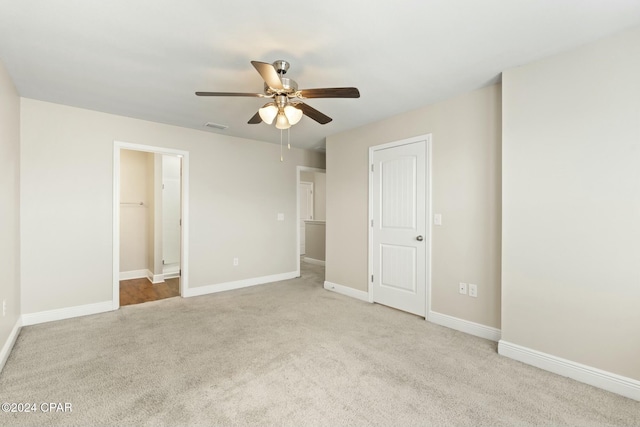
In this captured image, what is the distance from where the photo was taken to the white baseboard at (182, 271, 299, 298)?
422 centimetres

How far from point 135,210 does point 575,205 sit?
6.13 metres

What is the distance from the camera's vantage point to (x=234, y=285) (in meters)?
4.61

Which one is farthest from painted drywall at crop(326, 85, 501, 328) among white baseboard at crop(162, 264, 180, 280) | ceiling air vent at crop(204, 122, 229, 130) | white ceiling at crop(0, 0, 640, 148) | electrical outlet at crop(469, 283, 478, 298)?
white baseboard at crop(162, 264, 180, 280)

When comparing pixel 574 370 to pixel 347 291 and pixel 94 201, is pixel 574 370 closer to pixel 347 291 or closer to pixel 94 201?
pixel 347 291

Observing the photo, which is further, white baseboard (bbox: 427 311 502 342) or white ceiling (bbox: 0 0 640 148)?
white baseboard (bbox: 427 311 502 342)

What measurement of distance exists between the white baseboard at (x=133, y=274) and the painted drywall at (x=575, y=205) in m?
5.62

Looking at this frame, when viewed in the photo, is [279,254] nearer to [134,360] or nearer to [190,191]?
[190,191]

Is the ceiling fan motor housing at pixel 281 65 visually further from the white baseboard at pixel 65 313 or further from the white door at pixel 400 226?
the white baseboard at pixel 65 313

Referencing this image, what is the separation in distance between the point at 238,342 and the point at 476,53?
10.3 feet

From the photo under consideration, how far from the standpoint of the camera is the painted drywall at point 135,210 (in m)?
5.19

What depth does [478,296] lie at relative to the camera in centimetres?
290

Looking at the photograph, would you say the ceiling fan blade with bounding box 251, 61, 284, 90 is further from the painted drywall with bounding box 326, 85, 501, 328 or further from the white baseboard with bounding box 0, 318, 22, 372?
the white baseboard with bounding box 0, 318, 22, 372

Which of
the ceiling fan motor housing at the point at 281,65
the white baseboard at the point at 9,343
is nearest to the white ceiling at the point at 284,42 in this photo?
the ceiling fan motor housing at the point at 281,65

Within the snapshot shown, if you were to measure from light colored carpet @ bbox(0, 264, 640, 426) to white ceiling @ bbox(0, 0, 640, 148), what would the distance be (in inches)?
94.5
